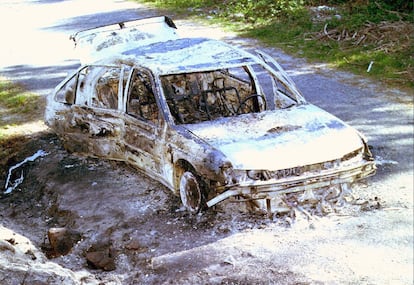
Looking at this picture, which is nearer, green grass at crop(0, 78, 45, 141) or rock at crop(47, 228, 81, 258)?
rock at crop(47, 228, 81, 258)

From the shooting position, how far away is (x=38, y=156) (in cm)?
918

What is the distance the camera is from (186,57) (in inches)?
306

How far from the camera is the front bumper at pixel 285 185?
6148mm

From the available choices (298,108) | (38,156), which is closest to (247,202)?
(298,108)

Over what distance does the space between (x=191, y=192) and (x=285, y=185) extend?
1.03 meters

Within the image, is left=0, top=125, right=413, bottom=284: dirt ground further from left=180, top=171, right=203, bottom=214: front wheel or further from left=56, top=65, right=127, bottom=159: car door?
left=56, top=65, right=127, bottom=159: car door

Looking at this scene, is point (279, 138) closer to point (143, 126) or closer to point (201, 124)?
point (201, 124)

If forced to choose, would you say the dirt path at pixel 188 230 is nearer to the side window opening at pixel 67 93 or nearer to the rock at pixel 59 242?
the rock at pixel 59 242

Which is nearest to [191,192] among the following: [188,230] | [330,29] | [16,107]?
[188,230]

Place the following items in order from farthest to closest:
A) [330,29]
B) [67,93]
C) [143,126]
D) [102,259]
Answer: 1. [330,29]
2. [67,93]
3. [143,126]
4. [102,259]

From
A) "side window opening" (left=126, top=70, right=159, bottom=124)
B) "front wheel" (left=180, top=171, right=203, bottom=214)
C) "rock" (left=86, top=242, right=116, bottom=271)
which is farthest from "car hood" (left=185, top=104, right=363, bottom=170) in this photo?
"rock" (left=86, top=242, right=116, bottom=271)

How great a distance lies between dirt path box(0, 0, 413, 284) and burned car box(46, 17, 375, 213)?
265 mm

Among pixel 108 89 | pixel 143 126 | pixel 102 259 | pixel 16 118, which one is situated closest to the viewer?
pixel 102 259

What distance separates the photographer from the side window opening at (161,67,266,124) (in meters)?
7.89
